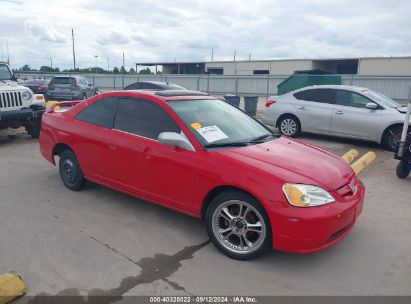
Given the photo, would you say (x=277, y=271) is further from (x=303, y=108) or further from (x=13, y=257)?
(x=303, y=108)

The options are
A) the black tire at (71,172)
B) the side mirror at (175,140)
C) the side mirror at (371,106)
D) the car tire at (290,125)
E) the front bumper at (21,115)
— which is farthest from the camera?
the car tire at (290,125)

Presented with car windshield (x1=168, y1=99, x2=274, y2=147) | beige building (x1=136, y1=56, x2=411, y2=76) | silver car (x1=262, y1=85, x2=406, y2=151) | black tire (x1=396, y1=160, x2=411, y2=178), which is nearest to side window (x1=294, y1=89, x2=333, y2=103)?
silver car (x1=262, y1=85, x2=406, y2=151)

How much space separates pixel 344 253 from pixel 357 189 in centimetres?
68

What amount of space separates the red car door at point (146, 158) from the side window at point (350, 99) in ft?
21.2

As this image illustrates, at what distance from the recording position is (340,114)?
30.6 feet

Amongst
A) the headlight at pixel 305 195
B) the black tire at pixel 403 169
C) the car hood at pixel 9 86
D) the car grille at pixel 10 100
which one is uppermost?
the car hood at pixel 9 86

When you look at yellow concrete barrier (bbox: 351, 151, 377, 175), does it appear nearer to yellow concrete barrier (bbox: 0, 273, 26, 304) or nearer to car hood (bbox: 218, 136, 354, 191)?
car hood (bbox: 218, 136, 354, 191)

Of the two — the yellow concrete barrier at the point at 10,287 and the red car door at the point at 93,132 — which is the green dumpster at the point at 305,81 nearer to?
the red car door at the point at 93,132

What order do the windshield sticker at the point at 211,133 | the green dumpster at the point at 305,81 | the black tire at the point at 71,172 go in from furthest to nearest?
1. the green dumpster at the point at 305,81
2. the black tire at the point at 71,172
3. the windshield sticker at the point at 211,133

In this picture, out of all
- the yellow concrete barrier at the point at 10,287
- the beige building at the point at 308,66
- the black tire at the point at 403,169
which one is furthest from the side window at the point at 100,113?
the beige building at the point at 308,66

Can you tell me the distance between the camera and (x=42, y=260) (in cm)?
348

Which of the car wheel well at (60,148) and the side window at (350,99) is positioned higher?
the side window at (350,99)

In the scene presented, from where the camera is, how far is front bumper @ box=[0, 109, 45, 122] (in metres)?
8.38

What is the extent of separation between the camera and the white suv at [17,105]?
850cm
